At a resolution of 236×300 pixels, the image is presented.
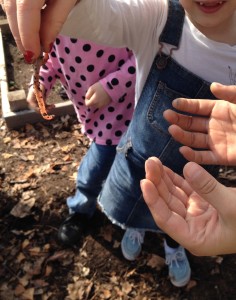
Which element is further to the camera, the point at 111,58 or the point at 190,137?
the point at 111,58

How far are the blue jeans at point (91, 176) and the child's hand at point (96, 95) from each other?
1.48 feet

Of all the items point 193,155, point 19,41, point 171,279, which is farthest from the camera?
point 171,279

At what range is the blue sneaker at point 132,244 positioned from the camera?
3059 mm

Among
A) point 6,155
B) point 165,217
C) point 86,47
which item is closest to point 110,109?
point 86,47

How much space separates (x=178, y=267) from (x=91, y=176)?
0.95m

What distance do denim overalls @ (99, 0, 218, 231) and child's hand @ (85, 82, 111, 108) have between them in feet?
→ 0.74

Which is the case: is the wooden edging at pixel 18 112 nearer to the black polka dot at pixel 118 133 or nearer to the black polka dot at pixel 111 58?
the black polka dot at pixel 118 133

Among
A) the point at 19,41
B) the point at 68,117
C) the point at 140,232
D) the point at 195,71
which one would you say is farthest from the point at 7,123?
the point at 19,41

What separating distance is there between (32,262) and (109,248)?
60 centimetres

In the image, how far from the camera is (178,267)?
297cm

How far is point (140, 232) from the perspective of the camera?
3.08m

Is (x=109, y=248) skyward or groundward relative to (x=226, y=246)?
groundward

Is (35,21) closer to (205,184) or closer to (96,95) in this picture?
(205,184)

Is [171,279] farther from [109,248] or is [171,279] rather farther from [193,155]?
[193,155]
